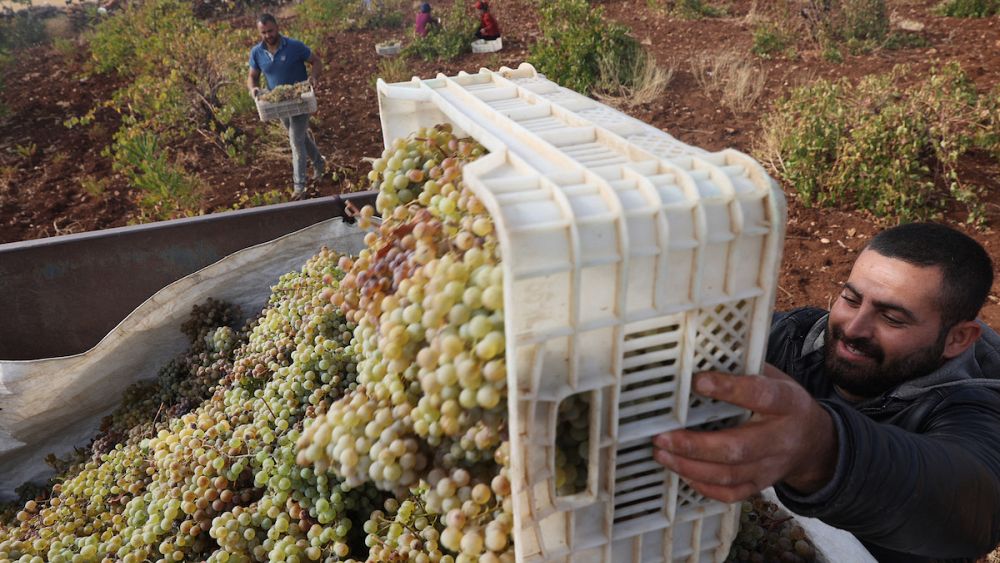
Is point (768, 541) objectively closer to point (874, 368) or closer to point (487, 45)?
point (874, 368)

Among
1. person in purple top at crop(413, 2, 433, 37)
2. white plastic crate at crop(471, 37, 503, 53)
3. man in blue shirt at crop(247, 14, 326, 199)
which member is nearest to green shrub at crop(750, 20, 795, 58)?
white plastic crate at crop(471, 37, 503, 53)

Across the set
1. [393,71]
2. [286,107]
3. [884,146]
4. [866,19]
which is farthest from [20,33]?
[884,146]

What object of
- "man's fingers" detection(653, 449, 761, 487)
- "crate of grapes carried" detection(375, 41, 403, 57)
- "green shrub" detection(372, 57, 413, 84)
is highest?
"man's fingers" detection(653, 449, 761, 487)

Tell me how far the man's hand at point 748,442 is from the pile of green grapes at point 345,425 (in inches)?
7.2

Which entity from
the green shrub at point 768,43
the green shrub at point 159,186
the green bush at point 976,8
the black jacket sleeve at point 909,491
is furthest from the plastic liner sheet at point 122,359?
the green bush at point 976,8

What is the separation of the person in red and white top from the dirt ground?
33cm

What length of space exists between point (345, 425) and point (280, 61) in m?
5.90

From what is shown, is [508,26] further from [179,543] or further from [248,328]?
[179,543]

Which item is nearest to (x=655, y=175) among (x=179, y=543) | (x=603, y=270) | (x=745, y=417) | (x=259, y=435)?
(x=603, y=270)

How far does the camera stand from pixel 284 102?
6.01 metres

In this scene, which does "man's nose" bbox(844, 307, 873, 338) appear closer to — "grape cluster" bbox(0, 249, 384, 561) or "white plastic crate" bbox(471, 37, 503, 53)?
"grape cluster" bbox(0, 249, 384, 561)

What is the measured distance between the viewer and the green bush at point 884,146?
500cm

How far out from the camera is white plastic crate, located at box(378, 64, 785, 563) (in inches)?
36.9

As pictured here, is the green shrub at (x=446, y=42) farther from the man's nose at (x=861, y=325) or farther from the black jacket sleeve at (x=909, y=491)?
the black jacket sleeve at (x=909, y=491)
